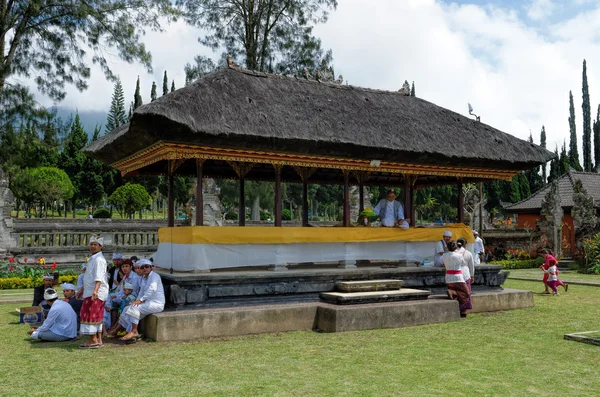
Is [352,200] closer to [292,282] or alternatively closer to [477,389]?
[292,282]

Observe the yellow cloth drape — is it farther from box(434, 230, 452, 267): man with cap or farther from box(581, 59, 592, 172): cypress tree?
box(581, 59, 592, 172): cypress tree

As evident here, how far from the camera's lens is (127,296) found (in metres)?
9.21

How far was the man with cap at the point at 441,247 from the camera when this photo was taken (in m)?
12.0

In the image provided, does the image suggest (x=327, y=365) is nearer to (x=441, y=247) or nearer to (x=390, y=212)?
(x=390, y=212)

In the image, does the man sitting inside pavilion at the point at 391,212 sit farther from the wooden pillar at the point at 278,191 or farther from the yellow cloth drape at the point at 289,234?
the wooden pillar at the point at 278,191

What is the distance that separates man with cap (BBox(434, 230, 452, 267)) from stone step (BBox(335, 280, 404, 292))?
160cm

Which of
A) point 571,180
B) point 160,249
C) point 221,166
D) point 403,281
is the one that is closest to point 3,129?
point 221,166

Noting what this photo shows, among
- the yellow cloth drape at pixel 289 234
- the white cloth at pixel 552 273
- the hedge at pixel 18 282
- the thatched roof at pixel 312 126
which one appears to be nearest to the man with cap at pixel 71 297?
the yellow cloth drape at pixel 289 234

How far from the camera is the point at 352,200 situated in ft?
98.9

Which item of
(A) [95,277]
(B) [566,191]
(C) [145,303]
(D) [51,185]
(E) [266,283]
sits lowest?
(C) [145,303]

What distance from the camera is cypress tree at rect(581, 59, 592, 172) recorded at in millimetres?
62219

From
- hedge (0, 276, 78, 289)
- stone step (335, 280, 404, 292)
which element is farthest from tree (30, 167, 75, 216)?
stone step (335, 280, 404, 292)

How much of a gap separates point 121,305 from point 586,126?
6597 centimetres

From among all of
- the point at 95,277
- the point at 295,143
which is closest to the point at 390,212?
the point at 295,143
